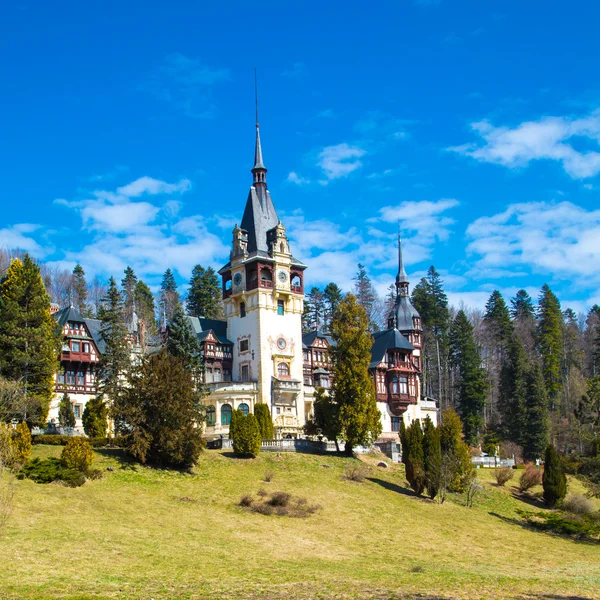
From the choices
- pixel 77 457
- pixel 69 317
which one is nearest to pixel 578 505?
pixel 77 457

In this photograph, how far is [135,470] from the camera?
44.0 m

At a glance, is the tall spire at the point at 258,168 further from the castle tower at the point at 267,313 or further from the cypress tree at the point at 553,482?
the cypress tree at the point at 553,482

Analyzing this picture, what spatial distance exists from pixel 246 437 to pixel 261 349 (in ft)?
58.2

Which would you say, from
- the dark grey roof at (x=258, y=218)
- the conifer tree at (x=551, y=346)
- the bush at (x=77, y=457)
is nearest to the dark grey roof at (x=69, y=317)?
the dark grey roof at (x=258, y=218)

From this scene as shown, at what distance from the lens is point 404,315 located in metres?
87.2

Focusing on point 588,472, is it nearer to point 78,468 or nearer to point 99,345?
point 78,468

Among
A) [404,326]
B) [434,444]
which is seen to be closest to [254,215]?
[404,326]

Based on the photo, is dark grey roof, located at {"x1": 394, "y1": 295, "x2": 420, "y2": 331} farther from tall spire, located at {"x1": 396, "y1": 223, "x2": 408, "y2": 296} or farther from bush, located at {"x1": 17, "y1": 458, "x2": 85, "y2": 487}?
bush, located at {"x1": 17, "y1": 458, "x2": 85, "y2": 487}

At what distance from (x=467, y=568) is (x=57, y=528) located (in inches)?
638

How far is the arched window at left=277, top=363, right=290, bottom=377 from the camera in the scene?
227 ft

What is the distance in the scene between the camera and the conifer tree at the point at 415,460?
49375mm

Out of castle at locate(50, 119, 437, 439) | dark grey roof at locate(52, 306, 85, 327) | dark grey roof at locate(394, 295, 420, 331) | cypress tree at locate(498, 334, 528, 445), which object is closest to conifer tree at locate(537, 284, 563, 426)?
cypress tree at locate(498, 334, 528, 445)

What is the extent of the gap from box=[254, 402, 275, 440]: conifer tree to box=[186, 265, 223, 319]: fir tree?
43.9 m

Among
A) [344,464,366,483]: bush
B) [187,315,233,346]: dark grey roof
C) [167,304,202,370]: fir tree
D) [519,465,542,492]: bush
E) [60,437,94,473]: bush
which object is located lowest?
[519,465,542,492]: bush
